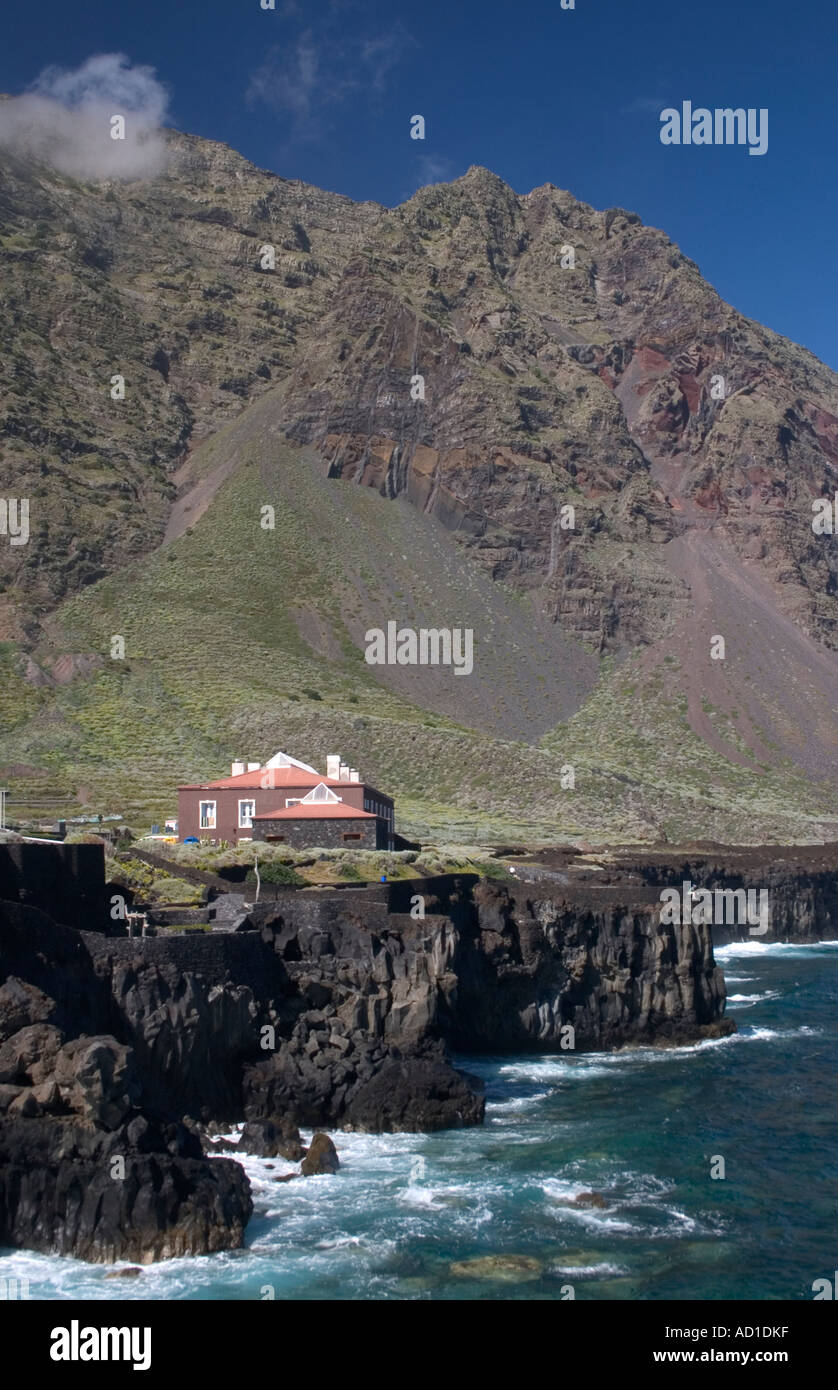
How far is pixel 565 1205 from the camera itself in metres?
25.7

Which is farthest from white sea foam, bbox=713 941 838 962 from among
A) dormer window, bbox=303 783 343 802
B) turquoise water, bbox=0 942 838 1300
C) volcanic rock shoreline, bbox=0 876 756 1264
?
turquoise water, bbox=0 942 838 1300

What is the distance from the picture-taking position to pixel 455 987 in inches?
1479

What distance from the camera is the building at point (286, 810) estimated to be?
5150 cm

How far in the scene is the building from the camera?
169 feet

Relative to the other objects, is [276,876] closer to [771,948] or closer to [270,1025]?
[270,1025]

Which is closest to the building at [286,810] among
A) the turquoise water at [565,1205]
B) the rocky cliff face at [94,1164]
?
the turquoise water at [565,1205]

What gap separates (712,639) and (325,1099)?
12010cm

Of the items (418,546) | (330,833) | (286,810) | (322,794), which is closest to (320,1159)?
(330,833)

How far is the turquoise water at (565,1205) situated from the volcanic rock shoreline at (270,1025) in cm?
90

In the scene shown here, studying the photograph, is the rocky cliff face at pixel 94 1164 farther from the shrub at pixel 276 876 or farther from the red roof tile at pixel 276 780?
the red roof tile at pixel 276 780

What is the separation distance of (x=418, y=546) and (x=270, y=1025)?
402 feet
